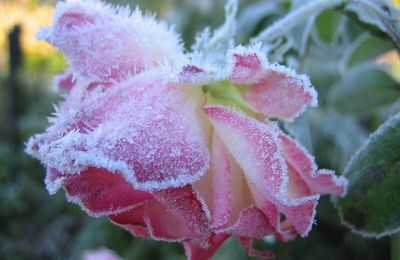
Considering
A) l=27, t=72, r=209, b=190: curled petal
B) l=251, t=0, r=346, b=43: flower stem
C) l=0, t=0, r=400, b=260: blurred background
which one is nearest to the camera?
l=27, t=72, r=209, b=190: curled petal

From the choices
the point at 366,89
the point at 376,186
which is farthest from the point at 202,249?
the point at 366,89

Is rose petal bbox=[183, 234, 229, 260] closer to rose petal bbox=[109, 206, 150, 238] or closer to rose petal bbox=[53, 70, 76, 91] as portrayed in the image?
rose petal bbox=[109, 206, 150, 238]

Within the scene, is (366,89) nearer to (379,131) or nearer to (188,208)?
(379,131)

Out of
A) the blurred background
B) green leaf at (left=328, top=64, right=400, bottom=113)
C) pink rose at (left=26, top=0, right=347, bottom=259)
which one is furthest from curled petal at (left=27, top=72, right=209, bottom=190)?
green leaf at (left=328, top=64, right=400, bottom=113)

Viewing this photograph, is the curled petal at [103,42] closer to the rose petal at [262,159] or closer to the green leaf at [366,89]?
the rose petal at [262,159]

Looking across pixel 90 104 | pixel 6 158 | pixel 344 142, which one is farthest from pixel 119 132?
pixel 6 158

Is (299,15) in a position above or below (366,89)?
above

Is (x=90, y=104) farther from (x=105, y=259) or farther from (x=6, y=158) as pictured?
(x=6, y=158)
